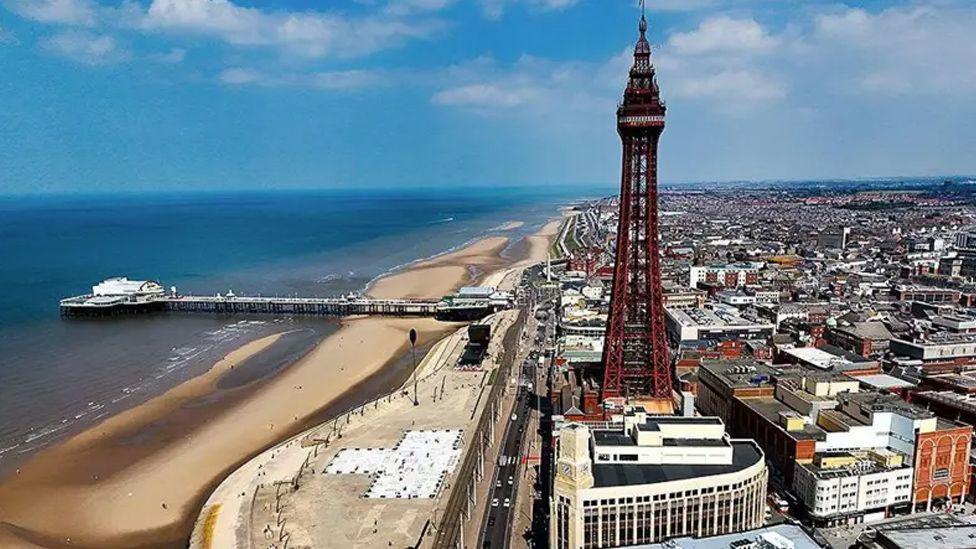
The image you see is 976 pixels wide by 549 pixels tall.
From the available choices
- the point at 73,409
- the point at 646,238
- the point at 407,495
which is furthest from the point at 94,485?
the point at 646,238

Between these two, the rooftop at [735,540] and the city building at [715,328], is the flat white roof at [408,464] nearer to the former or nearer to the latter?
the rooftop at [735,540]

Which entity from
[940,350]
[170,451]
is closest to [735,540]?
[170,451]

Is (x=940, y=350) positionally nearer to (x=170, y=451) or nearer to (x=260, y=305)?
(x=170, y=451)

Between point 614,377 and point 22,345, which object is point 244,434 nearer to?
point 614,377

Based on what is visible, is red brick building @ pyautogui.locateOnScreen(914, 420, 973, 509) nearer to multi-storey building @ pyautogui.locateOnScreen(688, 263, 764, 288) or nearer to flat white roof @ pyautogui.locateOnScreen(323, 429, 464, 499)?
flat white roof @ pyautogui.locateOnScreen(323, 429, 464, 499)

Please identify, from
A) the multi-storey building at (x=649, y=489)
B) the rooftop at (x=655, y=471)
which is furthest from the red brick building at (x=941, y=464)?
the multi-storey building at (x=649, y=489)

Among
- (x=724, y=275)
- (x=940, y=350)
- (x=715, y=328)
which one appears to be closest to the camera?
(x=940, y=350)
